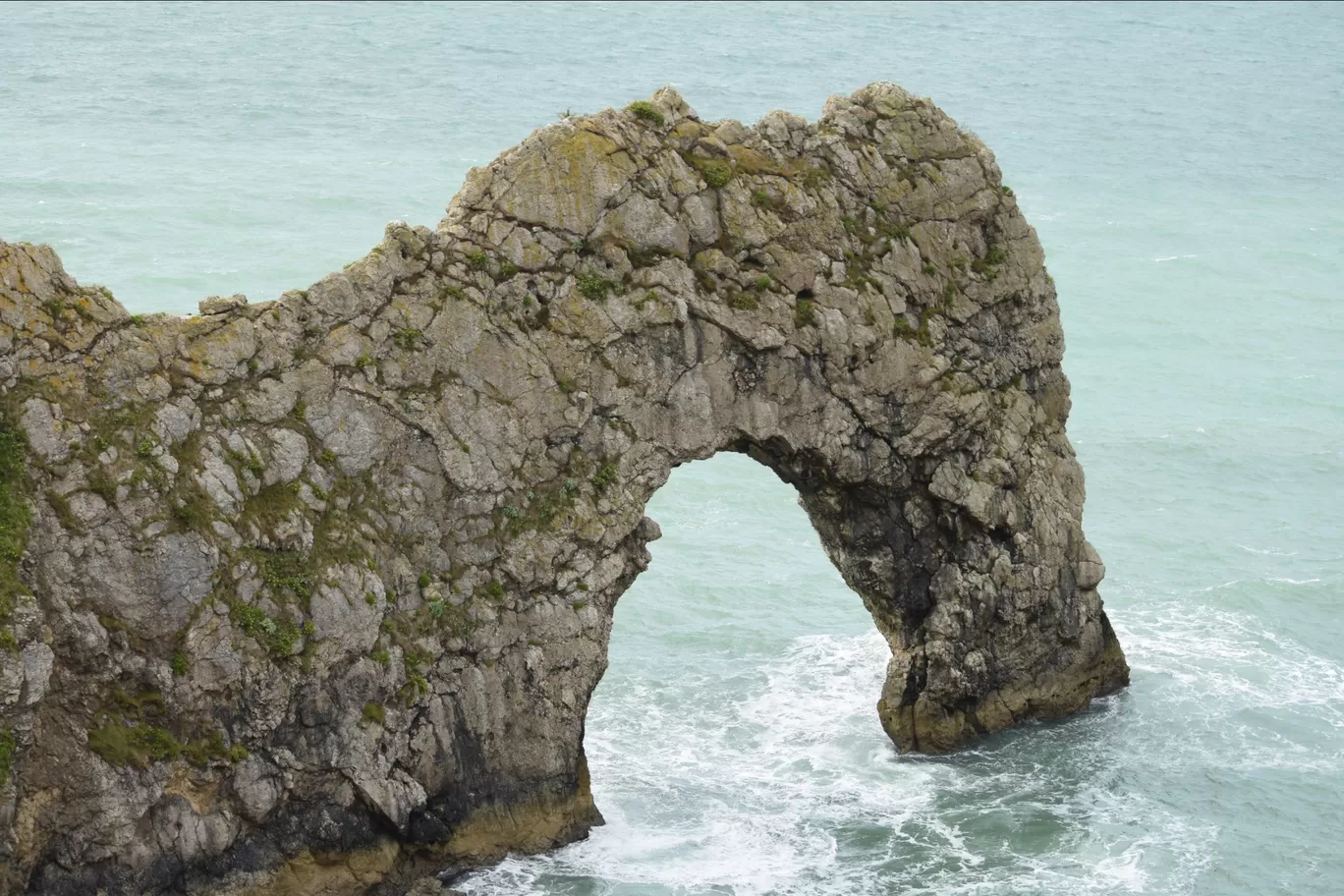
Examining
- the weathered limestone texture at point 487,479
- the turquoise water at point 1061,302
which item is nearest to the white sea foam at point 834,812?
the turquoise water at point 1061,302

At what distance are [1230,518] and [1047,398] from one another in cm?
1863

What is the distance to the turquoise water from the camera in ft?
111

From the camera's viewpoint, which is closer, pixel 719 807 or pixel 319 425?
pixel 319 425

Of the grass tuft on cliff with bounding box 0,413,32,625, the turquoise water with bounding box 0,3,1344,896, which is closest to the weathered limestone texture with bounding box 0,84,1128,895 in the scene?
the grass tuft on cliff with bounding box 0,413,32,625

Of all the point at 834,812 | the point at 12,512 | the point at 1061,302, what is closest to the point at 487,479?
the point at 12,512

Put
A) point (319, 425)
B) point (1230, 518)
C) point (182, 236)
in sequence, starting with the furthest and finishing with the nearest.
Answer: point (182, 236) < point (1230, 518) < point (319, 425)

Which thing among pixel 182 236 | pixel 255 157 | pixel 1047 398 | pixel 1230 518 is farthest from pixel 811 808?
pixel 255 157

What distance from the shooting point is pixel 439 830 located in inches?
1208

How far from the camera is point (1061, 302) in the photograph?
252 ft

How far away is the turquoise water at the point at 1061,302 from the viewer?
33844 millimetres

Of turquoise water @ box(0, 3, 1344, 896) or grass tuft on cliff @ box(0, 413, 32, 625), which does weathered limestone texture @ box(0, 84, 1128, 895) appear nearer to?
grass tuft on cliff @ box(0, 413, 32, 625)

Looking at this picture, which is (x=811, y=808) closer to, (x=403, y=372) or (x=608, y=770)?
(x=608, y=770)

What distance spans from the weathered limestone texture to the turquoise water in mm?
2923

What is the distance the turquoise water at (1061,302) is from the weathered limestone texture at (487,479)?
2923 millimetres
